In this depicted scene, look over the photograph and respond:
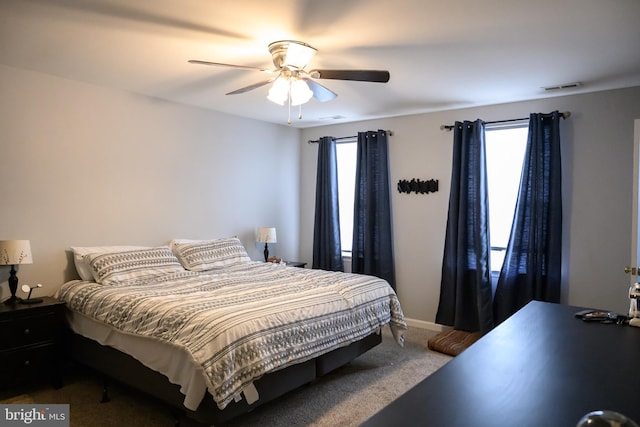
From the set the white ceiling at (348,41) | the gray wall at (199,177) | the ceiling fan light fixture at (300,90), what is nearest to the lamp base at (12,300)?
the gray wall at (199,177)

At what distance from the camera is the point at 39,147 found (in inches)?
135

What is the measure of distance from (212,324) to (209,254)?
74.8 inches

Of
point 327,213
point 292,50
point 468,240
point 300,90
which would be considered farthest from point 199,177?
point 468,240

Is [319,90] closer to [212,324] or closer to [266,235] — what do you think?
[212,324]

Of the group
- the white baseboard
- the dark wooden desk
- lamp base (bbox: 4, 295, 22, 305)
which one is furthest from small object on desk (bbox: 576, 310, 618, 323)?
lamp base (bbox: 4, 295, 22, 305)

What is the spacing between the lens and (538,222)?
12.9ft

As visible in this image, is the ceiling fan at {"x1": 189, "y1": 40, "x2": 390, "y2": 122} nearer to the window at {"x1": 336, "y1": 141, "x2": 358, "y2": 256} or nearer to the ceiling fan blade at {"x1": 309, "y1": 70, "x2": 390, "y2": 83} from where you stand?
the ceiling fan blade at {"x1": 309, "y1": 70, "x2": 390, "y2": 83}

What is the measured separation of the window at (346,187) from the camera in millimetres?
5478

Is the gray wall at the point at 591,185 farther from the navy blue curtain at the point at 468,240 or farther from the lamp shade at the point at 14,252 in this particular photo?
the lamp shade at the point at 14,252

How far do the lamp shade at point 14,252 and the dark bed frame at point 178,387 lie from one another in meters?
0.71

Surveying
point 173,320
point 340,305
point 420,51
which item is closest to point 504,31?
point 420,51

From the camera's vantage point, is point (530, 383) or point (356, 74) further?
point (356, 74)

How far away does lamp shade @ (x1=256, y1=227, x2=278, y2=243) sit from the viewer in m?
4.98

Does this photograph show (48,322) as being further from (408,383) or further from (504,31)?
(504,31)
